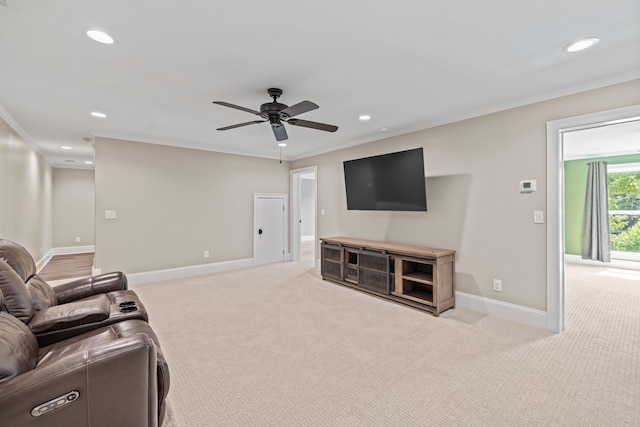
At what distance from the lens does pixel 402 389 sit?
211 cm

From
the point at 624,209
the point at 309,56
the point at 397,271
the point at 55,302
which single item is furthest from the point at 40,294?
the point at 624,209

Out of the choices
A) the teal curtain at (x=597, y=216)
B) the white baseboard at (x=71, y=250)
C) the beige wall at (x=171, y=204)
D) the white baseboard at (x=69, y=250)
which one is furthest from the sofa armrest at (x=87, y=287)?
the teal curtain at (x=597, y=216)

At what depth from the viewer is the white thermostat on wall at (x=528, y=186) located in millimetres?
3189

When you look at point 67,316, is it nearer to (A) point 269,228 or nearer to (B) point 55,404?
(B) point 55,404

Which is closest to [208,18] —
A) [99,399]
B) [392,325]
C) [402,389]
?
[99,399]

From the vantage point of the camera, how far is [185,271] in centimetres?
545

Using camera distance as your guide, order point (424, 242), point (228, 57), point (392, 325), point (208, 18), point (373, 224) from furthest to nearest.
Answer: point (373, 224) < point (424, 242) < point (392, 325) < point (228, 57) < point (208, 18)

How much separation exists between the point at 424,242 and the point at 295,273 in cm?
253

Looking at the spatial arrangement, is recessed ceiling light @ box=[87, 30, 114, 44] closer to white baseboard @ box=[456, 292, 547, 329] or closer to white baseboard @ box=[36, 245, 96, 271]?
white baseboard @ box=[456, 292, 547, 329]

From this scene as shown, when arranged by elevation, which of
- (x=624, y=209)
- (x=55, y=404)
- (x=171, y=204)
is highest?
(x=171, y=204)

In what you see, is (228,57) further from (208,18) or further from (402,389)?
(402,389)

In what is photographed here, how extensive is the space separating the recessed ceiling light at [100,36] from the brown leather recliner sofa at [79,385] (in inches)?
69.6

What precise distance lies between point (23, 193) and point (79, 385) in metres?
5.39

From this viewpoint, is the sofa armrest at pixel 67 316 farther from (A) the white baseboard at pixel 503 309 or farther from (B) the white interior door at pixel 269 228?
(B) the white interior door at pixel 269 228
